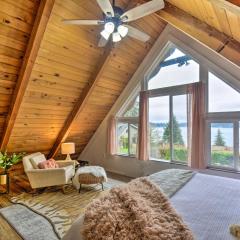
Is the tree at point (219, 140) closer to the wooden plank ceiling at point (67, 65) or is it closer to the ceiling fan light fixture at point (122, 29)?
the wooden plank ceiling at point (67, 65)

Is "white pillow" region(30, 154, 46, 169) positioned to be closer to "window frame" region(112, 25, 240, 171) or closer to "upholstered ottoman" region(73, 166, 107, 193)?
"upholstered ottoman" region(73, 166, 107, 193)

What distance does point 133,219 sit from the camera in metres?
1.17

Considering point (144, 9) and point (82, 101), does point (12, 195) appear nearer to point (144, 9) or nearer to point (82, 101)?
point (82, 101)

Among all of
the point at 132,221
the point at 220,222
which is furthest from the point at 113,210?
the point at 220,222

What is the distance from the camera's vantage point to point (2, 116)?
3.76 meters

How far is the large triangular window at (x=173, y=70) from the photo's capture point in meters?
4.12

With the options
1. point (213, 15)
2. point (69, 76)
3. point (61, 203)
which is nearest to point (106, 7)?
point (213, 15)

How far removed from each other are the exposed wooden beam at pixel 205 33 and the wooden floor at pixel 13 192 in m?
3.15

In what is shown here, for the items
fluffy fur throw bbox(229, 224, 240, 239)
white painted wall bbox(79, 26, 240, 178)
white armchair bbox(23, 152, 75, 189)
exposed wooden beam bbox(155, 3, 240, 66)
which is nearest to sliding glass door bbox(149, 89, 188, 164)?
white painted wall bbox(79, 26, 240, 178)

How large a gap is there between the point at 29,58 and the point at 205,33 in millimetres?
2464

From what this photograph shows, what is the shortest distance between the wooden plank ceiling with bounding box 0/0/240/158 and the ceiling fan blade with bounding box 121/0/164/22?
0.94ft

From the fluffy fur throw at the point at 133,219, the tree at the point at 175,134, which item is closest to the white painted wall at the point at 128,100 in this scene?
the tree at the point at 175,134

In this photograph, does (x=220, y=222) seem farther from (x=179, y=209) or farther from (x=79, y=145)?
(x=79, y=145)

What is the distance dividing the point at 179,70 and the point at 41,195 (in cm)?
372
